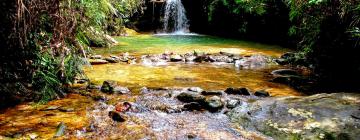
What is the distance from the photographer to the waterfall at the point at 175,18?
69.5ft

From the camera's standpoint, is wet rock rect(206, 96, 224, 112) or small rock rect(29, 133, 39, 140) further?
wet rock rect(206, 96, 224, 112)

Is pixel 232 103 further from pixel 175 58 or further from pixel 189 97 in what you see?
pixel 175 58

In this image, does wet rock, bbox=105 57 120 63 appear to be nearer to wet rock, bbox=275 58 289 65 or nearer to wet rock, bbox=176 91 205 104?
wet rock, bbox=275 58 289 65

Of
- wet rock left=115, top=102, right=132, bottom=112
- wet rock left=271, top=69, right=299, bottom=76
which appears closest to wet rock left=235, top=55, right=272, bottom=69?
wet rock left=271, top=69, right=299, bottom=76

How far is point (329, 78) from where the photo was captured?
609 centimetres

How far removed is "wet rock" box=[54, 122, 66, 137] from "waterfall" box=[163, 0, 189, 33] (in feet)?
57.5

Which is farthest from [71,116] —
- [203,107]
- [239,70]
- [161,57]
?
[161,57]

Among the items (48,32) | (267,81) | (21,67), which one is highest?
(48,32)

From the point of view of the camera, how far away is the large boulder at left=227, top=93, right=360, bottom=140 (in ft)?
11.8

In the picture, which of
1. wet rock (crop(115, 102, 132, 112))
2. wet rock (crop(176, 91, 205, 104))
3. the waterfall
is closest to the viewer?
wet rock (crop(115, 102, 132, 112))

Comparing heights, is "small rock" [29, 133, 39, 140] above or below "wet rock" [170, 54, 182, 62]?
below

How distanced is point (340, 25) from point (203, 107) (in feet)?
8.60

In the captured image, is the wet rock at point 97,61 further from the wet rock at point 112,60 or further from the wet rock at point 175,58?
the wet rock at point 175,58

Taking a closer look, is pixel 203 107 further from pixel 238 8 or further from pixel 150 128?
pixel 238 8
